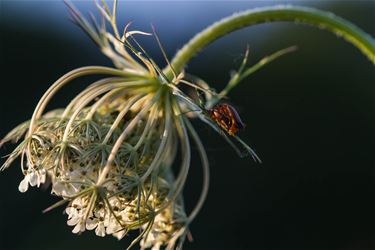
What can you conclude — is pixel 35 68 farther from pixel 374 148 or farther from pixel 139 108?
pixel 139 108

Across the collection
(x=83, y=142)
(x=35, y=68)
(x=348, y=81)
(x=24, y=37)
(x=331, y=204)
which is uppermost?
(x=24, y=37)

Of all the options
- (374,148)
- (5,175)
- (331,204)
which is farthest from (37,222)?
(374,148)

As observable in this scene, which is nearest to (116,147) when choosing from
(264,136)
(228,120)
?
(228,120)

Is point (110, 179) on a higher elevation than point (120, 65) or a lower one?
lower

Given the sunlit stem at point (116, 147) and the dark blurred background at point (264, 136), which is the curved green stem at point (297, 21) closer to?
the sunlit stem at point (116, 147)

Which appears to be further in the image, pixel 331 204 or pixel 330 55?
pixel 330 55

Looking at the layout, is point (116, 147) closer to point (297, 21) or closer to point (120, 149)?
point (120, 149)
